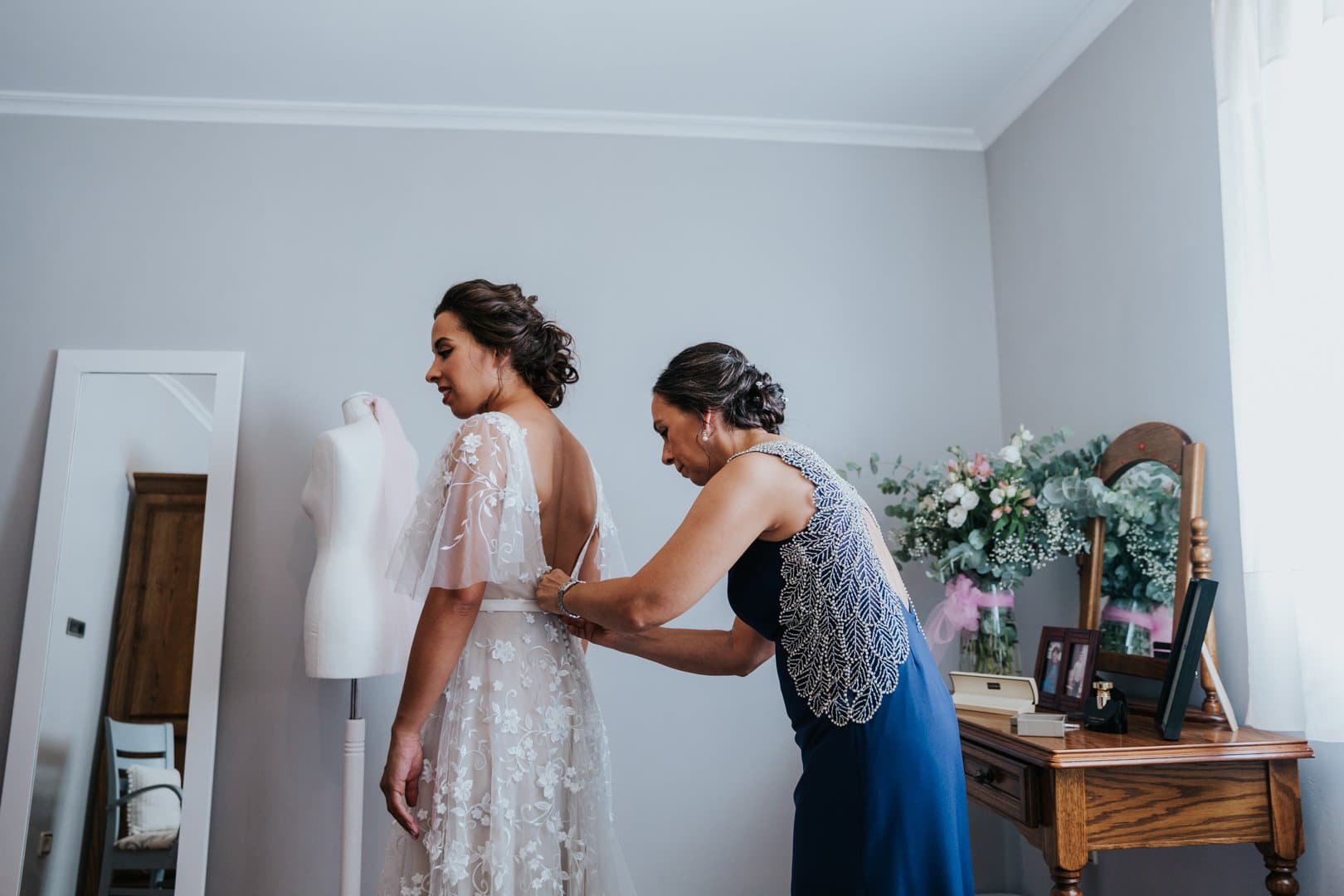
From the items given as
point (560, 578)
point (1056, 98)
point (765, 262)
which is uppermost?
point (1056, 98)

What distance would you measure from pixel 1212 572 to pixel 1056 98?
5.17 feet

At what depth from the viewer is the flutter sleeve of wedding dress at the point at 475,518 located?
1.62 meters

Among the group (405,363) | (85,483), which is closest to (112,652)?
(85,483)

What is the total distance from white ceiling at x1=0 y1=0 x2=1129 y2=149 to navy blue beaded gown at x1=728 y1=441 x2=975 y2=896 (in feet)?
5.76

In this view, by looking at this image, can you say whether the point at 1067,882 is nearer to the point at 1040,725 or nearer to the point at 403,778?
the point at 1040,725

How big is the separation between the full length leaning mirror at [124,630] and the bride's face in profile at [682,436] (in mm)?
1847

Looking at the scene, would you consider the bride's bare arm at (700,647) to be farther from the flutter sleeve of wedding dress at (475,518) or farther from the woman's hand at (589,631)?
the flutter sleeve of wedding dress at (475,518)

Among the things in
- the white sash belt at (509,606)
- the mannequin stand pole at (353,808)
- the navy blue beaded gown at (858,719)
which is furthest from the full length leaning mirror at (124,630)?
the navy blue beaded gown at (858,719)

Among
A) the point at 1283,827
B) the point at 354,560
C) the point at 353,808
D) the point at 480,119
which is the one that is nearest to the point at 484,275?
the point at 480,119

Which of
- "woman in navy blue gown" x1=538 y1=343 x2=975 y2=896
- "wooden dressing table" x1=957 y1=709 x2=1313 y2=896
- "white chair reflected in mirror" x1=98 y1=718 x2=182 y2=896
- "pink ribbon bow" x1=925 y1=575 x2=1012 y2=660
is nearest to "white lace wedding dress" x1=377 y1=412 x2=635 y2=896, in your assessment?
"woman in navy blue gown" x1=538 y1=343 x2=975 y2=896

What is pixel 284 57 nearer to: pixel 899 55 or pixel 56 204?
pixel 56 204

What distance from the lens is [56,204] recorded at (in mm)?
3137

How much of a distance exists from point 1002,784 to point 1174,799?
0.35 meters

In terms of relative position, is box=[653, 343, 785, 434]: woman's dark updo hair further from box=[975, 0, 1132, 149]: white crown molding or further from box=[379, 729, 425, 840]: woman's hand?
box=[975, 0, 1132, 149]: white crown molding
